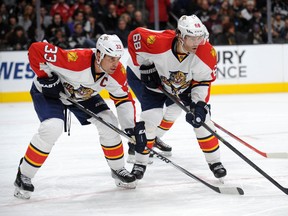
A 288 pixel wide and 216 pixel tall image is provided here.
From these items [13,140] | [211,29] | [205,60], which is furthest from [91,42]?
[205,60]

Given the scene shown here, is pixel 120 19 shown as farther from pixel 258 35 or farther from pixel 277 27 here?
pixel 277 27

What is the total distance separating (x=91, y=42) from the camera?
955cm

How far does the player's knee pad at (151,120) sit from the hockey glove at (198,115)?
40cm

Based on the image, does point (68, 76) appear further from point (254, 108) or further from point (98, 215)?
point (254, 108)

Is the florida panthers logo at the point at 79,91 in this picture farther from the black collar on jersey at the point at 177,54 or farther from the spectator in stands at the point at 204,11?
the spectator in stands at the point at 204,11

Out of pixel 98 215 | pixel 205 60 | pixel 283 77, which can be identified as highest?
pixel 205 60

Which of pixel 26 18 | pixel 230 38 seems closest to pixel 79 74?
pixel 26 18

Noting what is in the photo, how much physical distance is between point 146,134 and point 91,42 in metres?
5.20

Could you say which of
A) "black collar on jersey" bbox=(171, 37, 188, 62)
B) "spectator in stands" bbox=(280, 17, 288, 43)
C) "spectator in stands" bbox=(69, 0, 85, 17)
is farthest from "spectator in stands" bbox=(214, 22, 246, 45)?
"black collar on jersey" bbox=(171, 37, 188, 62)

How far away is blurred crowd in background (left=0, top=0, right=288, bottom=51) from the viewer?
30.9ft

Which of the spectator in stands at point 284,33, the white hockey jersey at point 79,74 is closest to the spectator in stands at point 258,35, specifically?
the spectator in stands at point 284,33

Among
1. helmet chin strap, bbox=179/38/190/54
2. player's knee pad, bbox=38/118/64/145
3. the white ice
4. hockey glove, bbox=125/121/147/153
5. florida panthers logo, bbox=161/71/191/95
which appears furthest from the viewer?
florida panthers logo, bbox=161/71/191/95

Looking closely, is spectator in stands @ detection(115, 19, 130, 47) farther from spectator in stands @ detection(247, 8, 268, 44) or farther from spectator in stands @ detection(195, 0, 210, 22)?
spectator in stands @ detection(247, 8, 268, 44)

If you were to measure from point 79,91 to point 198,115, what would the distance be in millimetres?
730
